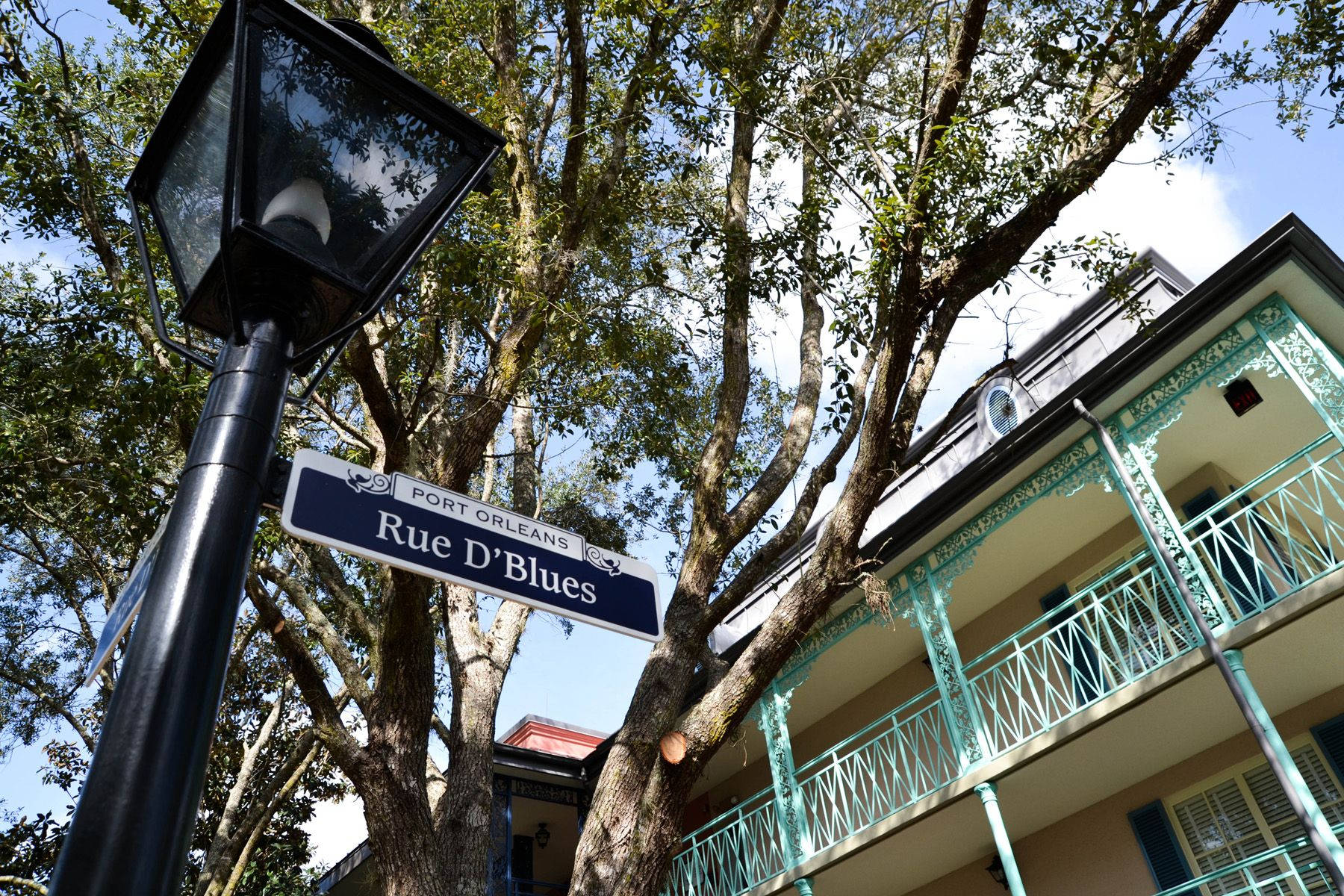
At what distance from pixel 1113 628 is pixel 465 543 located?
9323 mm

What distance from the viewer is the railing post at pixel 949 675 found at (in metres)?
9.43

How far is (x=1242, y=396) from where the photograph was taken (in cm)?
926

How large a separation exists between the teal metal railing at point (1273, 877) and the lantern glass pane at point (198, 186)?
8146 millimetres

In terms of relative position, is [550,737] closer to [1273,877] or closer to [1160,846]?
[1160,846]

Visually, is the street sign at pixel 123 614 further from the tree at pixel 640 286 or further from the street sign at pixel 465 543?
the tree at pixel 640 286

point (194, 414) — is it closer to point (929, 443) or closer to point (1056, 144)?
point (929, 443)

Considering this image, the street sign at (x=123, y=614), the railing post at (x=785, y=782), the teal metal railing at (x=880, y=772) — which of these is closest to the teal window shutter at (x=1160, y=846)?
the teal metal railing at (x=880, y=772)

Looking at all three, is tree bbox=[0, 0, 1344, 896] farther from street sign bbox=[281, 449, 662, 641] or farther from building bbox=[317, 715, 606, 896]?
building bbox=[317, 715, 606, 896]

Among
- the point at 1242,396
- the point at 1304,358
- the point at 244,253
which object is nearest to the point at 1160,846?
the point at 1242,396

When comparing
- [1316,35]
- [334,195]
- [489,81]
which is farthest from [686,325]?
[334,195]

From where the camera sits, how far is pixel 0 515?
24.4ft

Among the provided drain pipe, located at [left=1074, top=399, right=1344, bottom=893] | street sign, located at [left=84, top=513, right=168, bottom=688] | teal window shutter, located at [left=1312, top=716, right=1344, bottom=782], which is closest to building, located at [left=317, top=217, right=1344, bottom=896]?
teal window shutter, located at [left=1312, top=716, right=1344, bottom=782]

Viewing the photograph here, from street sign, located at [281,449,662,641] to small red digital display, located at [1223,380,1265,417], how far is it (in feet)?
26.7

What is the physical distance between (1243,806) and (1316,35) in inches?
255
